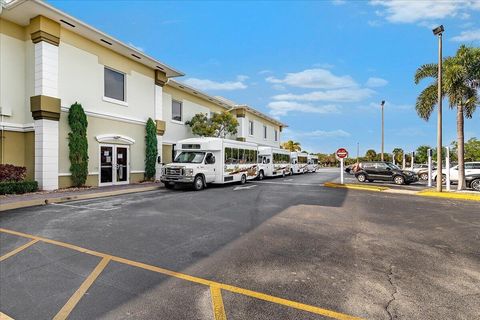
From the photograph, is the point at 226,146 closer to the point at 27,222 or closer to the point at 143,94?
the point at 143,94

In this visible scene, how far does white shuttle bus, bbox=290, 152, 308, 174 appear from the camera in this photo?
34031 millimetres

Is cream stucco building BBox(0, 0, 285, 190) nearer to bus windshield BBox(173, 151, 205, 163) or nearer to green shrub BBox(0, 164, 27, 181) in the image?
green shrub BBox(0, 164, 27, 181)

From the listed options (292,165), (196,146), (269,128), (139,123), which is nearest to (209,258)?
(196,146)

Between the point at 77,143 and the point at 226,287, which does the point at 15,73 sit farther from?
the point at 226,287

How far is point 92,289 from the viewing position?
380 centimetres

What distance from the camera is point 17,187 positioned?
1195 cm

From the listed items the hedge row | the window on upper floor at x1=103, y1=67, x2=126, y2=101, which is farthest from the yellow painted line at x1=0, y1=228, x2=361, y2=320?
the window on upper floor at x1=103, y1=67, x2=126, y2=101

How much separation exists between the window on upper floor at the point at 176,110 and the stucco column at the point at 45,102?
33.4 ft

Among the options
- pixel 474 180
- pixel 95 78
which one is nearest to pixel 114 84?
pixel 95 78

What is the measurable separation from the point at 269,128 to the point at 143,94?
25.5 m

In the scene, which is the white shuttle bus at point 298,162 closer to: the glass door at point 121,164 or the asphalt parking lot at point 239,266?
the glass door at point 121,164

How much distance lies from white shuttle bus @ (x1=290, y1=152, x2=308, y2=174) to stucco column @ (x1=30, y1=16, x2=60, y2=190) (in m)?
25.3

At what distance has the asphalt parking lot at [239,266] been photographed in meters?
3.31

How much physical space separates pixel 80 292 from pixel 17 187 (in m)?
11.2
